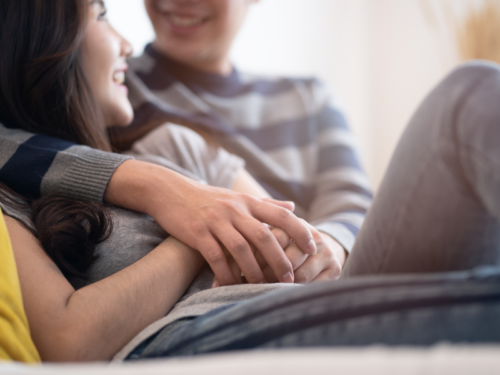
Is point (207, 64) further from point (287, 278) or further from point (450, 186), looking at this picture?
point (450, 186)

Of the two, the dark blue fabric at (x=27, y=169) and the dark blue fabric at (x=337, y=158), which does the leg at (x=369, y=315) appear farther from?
the dark blue fabric at (x=337, y=158)

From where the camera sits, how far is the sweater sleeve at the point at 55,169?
74 centimetres

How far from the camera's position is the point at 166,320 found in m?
0.56

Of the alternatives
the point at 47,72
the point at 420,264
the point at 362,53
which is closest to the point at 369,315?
the point at 420,264

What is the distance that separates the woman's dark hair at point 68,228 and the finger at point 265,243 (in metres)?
0.22

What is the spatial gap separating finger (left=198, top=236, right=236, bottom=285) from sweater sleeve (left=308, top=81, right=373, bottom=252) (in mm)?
362

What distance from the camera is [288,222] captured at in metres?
0.70

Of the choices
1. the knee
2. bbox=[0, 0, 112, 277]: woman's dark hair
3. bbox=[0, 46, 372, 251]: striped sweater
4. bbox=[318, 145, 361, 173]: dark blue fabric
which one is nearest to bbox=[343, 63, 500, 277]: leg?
the knee

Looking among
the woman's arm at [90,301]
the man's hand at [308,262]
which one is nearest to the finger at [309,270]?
the man's hand at [308,262]

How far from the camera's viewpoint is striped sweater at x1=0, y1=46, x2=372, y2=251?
1229mm

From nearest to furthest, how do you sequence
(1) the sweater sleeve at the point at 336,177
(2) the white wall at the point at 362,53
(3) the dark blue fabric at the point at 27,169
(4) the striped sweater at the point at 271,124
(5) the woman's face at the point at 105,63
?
(3) the dark blue fabric at the point at 27,169, (5) the woman's face at the point at 105,63, (1) the sweater sleeve at the point at 336,177, (4) the striped sweater at the point at 271,124, (2) the white wall at the point at 362,53

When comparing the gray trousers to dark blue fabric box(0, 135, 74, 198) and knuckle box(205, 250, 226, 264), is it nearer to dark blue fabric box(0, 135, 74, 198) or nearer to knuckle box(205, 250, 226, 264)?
knuckle box(205, 250, 226, 264)

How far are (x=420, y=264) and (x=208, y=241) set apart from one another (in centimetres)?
32

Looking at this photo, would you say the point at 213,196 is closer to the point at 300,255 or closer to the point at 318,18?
the point at 300,255
